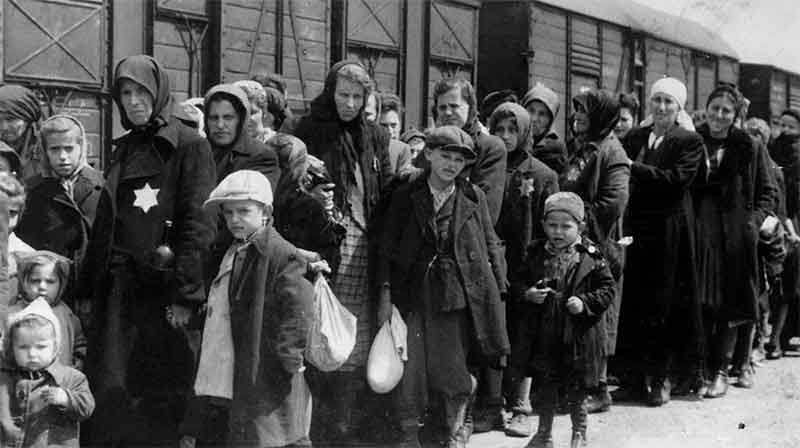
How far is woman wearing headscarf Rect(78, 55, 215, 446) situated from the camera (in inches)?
173

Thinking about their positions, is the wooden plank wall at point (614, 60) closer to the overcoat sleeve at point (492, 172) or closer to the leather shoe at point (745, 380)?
the leather shoe at point (745, 380)

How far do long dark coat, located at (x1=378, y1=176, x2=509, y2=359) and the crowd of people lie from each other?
0.04ft

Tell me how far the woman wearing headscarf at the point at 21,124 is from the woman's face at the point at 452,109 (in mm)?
2179

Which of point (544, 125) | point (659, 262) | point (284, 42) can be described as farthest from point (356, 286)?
point (284, 42)

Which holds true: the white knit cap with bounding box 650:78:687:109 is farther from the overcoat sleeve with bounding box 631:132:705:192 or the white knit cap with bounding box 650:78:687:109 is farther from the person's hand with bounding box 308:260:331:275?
the person's hand with bounding box 308:260:331:275

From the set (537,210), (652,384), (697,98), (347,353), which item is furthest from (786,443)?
(697,98)

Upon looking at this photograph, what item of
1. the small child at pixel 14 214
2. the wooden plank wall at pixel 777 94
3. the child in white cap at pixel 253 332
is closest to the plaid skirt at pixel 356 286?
the child in white cap at pixel 253 332

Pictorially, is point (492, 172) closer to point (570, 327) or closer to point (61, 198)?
point (570, 327)

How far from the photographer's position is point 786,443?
5.79 meters

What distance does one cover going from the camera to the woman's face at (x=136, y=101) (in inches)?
175

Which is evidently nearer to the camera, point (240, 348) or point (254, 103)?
point (240, 348)

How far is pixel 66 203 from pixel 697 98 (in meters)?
14.4

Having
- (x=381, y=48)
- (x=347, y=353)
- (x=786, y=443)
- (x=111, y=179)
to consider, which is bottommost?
(x=786, y=443)

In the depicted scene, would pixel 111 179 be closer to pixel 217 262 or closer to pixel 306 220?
pixel 217 262
